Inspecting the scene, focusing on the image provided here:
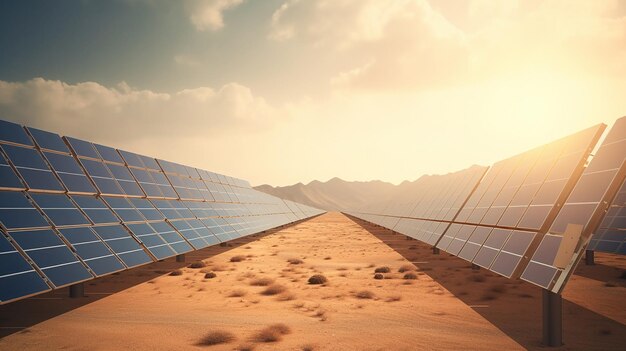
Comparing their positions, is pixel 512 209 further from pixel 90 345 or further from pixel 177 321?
pixel 90 345

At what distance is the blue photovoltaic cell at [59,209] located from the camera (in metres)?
12.2

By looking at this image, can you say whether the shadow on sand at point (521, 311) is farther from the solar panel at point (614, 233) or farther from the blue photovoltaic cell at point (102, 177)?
the blue photovoltaic cell at point (102, 177)

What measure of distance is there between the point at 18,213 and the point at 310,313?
8907 millimetres

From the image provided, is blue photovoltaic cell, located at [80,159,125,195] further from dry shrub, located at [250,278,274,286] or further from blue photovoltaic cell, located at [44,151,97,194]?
dry shrub, located at [250,278,274,286]

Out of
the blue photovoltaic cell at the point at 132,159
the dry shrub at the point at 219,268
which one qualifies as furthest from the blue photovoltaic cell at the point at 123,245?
the blue photovoltaic cell at the point at 132,159

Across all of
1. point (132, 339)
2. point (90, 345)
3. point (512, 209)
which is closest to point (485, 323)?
point (512, 209)

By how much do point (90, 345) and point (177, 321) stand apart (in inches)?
89.9

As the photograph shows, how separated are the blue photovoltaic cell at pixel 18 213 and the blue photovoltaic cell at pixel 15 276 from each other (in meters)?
0.71

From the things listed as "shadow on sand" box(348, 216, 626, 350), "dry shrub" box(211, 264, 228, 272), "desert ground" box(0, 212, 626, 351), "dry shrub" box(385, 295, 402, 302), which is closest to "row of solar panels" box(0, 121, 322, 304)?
"desert ground" box(0, 212, 626, 351)

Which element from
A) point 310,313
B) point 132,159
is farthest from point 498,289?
point 132,159

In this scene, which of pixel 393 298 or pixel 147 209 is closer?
pixel 393 298

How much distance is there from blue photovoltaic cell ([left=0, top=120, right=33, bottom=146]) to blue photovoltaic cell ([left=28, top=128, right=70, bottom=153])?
420mm

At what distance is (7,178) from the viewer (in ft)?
38.4

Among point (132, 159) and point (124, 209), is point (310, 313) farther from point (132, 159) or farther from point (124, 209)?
point (132, 159)
